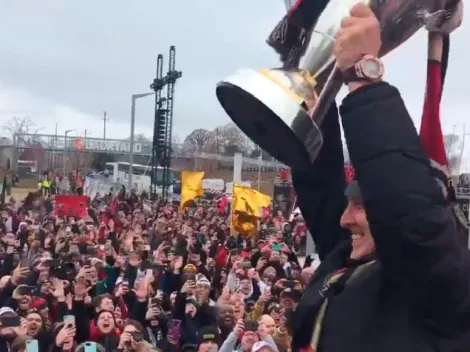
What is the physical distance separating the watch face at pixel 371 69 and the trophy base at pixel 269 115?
0.77 feet

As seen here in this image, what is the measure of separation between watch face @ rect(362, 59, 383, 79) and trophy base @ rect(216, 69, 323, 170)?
9.2 inches

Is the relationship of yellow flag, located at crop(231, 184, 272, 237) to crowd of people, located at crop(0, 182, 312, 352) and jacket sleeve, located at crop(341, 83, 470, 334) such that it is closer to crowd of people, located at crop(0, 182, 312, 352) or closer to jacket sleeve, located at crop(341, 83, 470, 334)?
crowd of people, located at crop(0, 182, 312, 352)

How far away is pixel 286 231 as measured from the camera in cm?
2069

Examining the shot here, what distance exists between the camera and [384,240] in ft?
6.30

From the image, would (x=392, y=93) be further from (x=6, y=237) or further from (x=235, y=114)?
(x=6, y=237)

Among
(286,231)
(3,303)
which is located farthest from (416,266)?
(286,231)

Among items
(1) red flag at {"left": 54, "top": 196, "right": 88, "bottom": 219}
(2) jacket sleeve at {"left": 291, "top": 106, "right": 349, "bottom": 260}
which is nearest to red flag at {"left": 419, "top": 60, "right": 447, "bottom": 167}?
(2) jacket sleeve at {"left": 291, "top": 106, "right": 349, "bottom": 260}

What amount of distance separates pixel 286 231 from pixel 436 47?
18.5 meters

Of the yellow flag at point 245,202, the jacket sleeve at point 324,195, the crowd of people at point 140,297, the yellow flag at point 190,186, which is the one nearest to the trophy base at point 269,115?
the jacket sleeve at point 324,195

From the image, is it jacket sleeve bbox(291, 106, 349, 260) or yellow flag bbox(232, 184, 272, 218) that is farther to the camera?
yellow flag bbox(232, 184, 272, 218)

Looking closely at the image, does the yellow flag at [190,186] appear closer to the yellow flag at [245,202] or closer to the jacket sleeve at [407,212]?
the yellow flag at [245,202]

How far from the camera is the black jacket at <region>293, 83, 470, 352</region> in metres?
1.88

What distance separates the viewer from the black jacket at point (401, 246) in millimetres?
1875

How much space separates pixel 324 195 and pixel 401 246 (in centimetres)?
81
